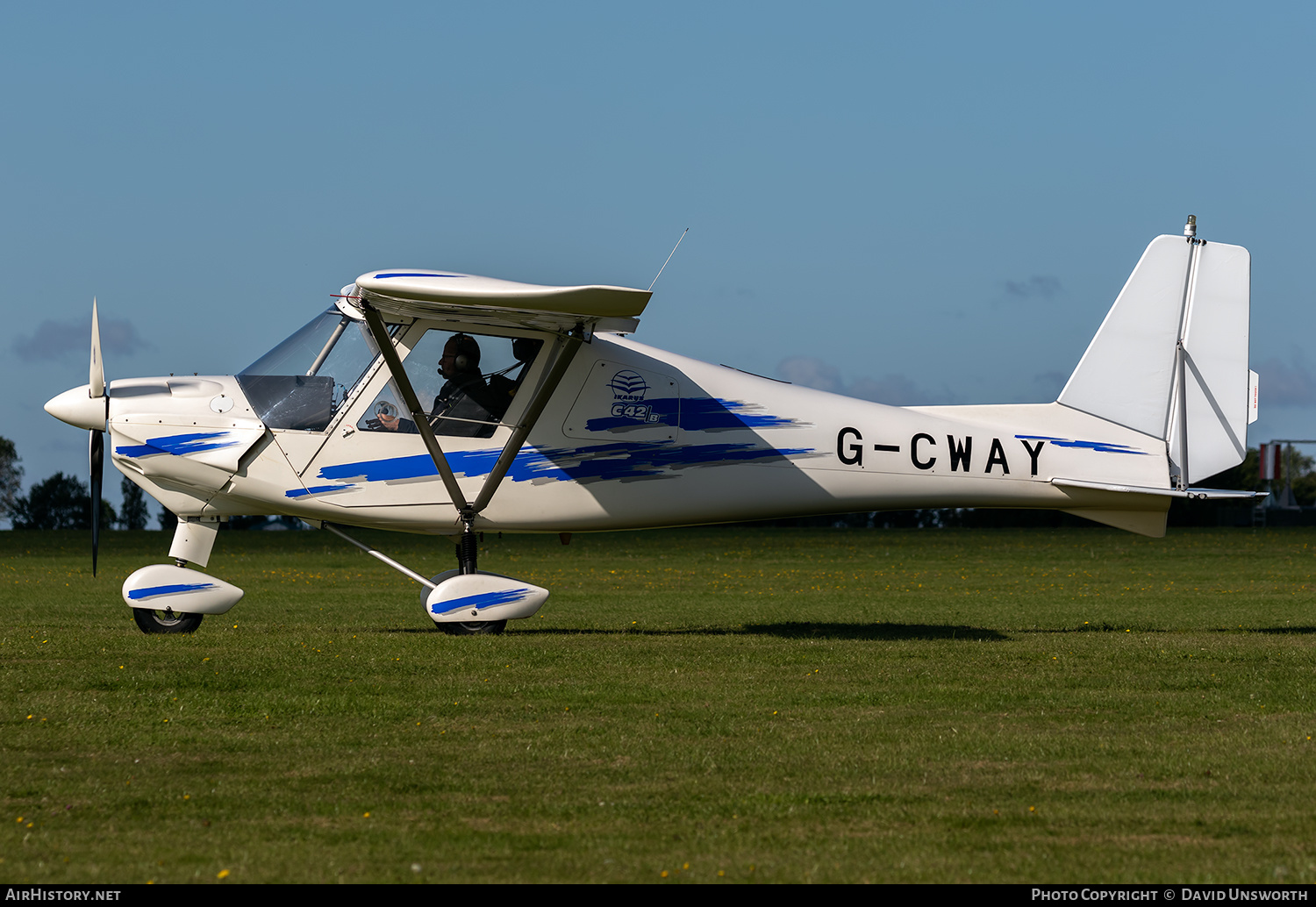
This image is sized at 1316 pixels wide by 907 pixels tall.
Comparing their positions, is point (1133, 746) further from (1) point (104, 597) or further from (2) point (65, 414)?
(1) point (104, 597)

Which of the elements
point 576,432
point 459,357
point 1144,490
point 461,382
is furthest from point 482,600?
point 1144,490

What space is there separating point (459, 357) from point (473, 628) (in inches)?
101

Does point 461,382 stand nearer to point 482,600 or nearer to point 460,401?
point 460,401

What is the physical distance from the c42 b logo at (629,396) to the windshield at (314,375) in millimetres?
2320

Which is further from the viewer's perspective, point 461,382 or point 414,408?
point 461,382

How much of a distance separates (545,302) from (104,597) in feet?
34.9

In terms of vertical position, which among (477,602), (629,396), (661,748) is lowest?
(477,602)

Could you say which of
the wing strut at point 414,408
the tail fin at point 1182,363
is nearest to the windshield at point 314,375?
the wing strut at point 414,408

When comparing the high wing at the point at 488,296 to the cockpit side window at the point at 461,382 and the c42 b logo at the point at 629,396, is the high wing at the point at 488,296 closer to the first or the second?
the cockpit side window at the point at 461,382

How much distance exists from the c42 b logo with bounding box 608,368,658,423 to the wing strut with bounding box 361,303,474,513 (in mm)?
1704

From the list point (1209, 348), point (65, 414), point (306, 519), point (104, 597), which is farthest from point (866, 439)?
point (104, 597)

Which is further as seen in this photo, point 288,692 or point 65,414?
point 65,414

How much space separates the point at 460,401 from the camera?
1266 centimetres
